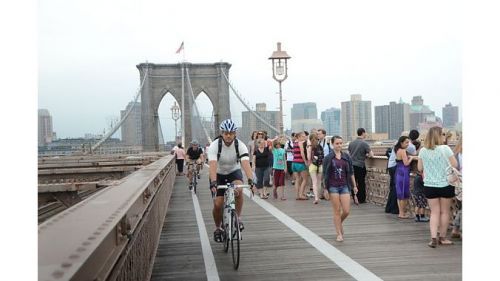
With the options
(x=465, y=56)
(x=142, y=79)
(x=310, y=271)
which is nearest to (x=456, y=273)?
(x=310, y=271)

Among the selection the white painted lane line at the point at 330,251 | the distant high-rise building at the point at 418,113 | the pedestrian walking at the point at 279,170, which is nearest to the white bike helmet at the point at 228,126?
the white painted lane line at the point at 330,251

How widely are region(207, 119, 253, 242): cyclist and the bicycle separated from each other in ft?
0.33

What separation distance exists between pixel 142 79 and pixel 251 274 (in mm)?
48558

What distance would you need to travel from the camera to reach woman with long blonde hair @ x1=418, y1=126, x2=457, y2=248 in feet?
20.1

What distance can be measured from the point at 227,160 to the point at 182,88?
1834 inches

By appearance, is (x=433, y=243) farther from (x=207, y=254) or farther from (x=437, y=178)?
(x=207, y=254)

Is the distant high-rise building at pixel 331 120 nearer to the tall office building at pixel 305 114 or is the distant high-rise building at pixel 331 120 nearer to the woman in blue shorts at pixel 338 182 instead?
the tall office building at pixel 305 114

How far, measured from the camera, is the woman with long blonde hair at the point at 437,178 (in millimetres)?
6133

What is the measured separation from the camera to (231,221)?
5.77 metres

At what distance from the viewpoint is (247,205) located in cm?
1068

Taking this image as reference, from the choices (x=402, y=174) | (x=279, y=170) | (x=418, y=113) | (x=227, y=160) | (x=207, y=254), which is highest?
(x=418, y=113)

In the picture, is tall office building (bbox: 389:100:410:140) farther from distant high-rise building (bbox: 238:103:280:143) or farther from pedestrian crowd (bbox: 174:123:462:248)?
distant high-rise building (bbox: 238:103:280:143)

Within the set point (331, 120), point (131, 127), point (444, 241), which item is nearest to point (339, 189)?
point (444, 241)

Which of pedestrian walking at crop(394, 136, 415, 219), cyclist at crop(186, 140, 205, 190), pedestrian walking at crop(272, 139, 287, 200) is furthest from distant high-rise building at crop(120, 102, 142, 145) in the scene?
pedestrian walking at crop(394, 136, 415, 219)
